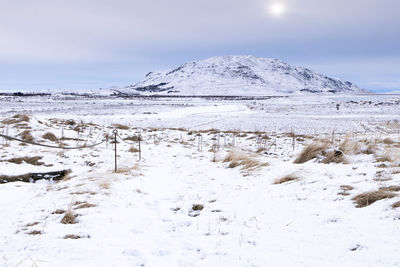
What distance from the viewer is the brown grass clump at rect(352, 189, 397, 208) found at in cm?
410

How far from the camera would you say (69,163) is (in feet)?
29.9

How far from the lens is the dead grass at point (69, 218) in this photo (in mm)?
4332

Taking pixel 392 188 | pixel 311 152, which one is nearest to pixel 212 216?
pixel 392 188

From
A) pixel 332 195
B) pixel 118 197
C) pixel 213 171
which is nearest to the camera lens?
pixel 332 195

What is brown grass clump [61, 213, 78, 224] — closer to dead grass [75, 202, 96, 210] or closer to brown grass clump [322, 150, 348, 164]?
dead grass [75, 202, 96, 210]

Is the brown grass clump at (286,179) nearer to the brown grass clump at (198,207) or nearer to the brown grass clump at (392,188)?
the brown grass clump at (392,188)

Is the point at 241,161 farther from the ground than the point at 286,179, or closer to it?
closer to it

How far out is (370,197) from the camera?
4.20 metres

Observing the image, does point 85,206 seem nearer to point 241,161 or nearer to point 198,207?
point 198,207

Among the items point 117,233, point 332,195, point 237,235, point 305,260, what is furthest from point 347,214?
point 117,233

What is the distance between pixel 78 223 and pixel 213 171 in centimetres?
510

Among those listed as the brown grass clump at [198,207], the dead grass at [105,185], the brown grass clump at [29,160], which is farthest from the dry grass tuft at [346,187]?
the brown grass clump at [29,160]

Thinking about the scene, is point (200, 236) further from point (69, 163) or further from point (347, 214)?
point (69, 163)

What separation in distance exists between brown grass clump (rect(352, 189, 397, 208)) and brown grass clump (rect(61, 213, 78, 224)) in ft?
15.1
